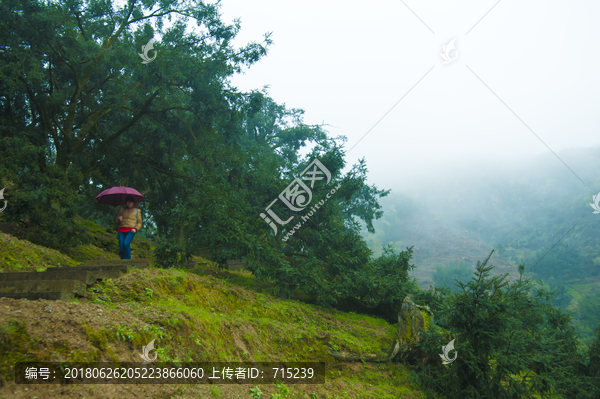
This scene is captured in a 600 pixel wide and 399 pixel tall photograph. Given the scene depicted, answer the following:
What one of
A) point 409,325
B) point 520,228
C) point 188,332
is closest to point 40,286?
point 188,332

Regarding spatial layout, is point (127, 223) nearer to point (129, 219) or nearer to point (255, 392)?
point (129, 219)

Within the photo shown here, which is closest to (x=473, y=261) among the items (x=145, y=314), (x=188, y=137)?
(x=188, y=137)

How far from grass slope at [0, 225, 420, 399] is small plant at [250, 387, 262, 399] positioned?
0.01 m

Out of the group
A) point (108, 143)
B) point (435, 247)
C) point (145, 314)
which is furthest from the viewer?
point (435, 247)

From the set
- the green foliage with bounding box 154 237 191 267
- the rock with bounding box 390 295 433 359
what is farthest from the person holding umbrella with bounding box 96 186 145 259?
the rock with bounding box 390 295 433 359

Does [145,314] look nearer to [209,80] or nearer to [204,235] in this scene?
[204,235]

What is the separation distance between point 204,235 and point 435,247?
81012 mm

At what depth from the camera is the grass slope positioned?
10.5 feet

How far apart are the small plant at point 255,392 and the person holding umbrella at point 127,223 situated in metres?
4.50

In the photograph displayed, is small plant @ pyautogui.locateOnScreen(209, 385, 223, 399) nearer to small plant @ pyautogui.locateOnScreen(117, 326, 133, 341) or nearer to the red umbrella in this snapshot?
small plant @ pyautogui.locateOnScreen(117, 326, 133, 341)

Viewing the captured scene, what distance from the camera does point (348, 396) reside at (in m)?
5.59

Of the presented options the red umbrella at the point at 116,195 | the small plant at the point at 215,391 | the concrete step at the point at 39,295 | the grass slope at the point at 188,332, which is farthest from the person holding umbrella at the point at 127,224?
the small plant at the point at 215,391

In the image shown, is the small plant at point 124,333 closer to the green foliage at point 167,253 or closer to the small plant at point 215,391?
the small plant at point 215,391

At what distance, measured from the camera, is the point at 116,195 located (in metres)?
8.62
